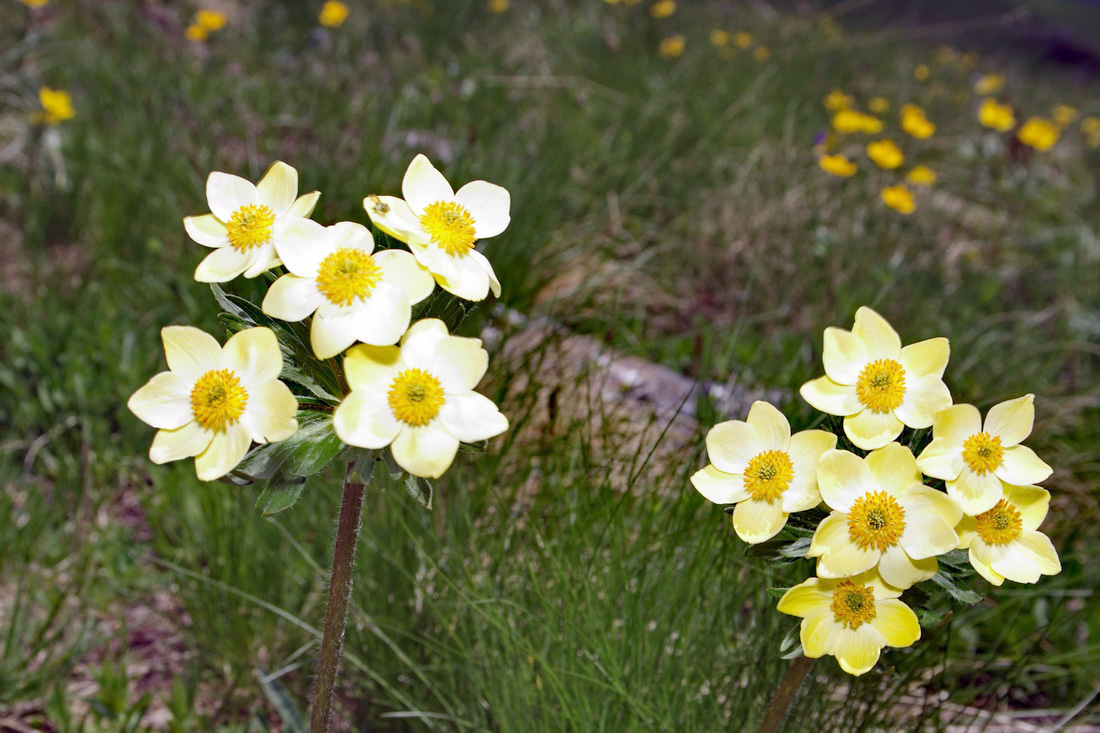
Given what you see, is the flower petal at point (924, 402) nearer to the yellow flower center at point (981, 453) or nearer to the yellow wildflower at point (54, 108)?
the yellow flower center at point (981, 453)

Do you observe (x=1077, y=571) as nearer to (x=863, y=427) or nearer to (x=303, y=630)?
(x=863, y=427)

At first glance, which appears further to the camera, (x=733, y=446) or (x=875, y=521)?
(x=733, y=446)

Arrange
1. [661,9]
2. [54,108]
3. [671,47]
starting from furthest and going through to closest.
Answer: [661,9]
[671,47]
[54,108]

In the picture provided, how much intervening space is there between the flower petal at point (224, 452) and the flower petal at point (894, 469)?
68cm

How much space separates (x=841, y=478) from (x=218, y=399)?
68 cm

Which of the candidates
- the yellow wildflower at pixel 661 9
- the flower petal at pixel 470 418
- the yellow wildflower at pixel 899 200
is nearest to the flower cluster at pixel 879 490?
the flower petal at pixel 470 418

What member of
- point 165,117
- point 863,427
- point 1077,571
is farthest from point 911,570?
point 165,117

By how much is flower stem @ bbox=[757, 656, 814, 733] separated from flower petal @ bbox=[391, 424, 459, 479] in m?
0.57

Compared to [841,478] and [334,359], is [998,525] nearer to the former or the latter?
[841,478]

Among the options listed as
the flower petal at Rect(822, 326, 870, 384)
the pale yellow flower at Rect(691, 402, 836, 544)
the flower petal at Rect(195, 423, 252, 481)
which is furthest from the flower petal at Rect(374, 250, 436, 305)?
the flower petal at Rect(822, 326, 870, 384)

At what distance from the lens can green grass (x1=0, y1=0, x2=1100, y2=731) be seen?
162 centimetres

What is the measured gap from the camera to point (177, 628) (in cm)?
196

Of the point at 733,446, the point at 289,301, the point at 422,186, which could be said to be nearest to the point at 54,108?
the point at 422,186

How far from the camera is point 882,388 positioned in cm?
106
